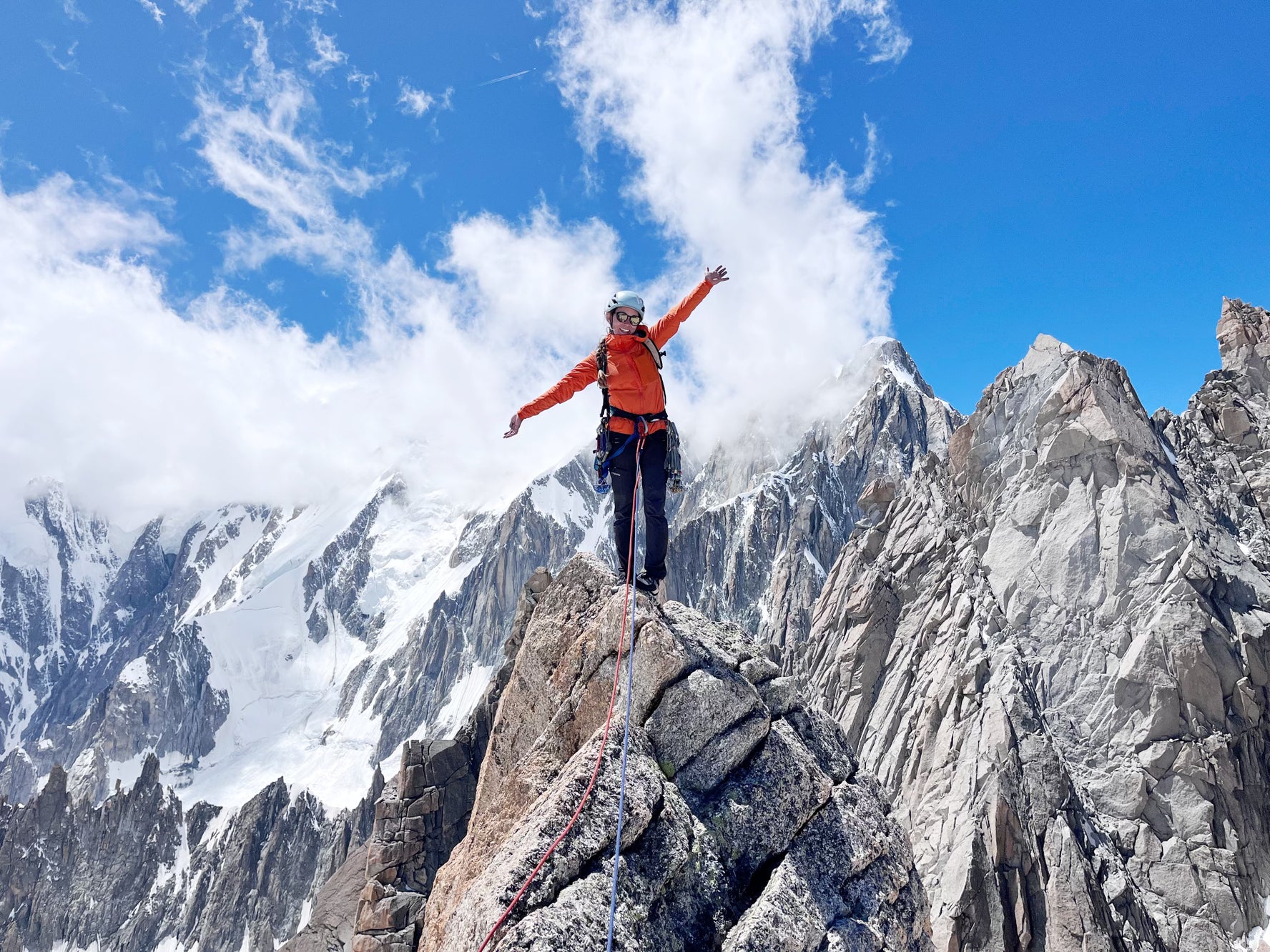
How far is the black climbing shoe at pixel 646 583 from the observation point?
9.89 metres

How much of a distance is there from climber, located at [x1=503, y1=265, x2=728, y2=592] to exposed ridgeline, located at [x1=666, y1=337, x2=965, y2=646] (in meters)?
131

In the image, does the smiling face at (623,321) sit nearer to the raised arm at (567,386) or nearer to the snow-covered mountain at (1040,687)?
the raised arm at (567,386)

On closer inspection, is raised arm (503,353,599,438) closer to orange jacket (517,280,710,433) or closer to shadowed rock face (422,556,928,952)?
orange jacket (517,280,710,433)

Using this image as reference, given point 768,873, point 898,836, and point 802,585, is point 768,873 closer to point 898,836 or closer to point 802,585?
point 898,836

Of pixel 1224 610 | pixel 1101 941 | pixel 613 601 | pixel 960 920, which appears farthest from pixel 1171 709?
pixel 613 601

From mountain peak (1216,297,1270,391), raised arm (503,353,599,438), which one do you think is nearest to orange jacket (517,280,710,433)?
raised arm (503,353,599,438)

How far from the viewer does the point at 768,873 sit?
23.7 feet

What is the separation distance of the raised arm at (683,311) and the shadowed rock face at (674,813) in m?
3.30

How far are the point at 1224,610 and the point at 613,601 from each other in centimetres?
3521

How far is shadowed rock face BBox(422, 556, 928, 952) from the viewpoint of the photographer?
6281 mm

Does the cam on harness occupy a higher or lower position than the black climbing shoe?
higher

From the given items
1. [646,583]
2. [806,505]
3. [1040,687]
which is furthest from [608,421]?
[806,505]

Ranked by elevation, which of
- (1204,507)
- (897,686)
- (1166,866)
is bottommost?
(1166,866)

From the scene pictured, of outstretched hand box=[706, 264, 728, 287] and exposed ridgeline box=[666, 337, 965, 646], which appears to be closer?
outstretched hand box=[706, 264, 728, 287]
